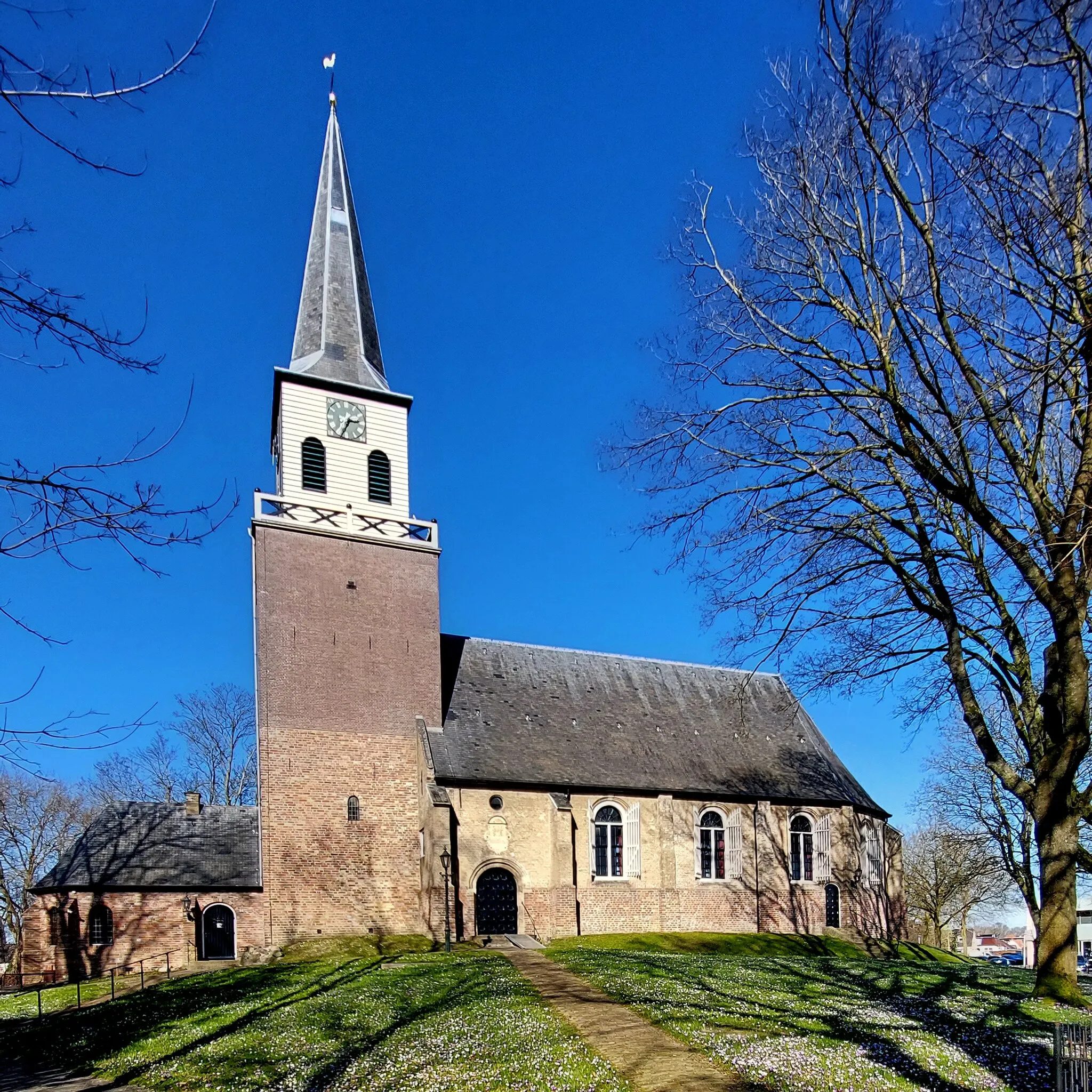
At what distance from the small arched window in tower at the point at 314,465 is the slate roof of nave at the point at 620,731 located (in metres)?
7.43

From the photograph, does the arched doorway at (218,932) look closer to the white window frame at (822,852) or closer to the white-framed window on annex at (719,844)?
the white-framed window on annex at (719,844)

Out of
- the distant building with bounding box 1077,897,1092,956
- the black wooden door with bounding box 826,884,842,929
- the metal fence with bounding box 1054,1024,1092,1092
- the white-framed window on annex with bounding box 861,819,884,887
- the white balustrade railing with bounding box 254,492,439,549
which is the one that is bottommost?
the distant building with bounding box 1077,897,1092,956

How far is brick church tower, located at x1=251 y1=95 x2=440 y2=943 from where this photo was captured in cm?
2339

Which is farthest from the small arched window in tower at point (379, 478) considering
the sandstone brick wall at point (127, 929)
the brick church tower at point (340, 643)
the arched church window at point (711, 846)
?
the arched church window at point (711, 846)

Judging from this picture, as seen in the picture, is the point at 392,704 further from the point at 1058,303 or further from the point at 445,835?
the point at 1058,303

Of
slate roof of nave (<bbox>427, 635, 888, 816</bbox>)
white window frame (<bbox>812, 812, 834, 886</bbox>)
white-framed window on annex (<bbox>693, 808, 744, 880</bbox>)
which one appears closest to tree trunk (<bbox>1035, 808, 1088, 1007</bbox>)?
slate roof of nave (<bbox>427, 635, 888, 816</bbox>)

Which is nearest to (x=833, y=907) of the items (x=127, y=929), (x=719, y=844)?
(x=719, y=844)

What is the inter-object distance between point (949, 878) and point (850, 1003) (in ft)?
120

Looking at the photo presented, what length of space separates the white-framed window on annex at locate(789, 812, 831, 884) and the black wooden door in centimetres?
48

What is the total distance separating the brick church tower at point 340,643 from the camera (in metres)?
23.4

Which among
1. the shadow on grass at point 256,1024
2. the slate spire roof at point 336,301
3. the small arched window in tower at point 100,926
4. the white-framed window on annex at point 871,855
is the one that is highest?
the slate spire roof at point 336,301

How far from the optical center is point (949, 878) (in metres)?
44.6

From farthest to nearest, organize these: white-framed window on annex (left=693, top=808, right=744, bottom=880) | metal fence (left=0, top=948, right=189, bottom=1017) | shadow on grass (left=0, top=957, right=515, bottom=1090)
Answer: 1. white-framed window on annex (left=693, top=808, right=744, bottom=880)
2. metal fence (left=0, top=948, right=189, bottom=1017)
3. shadow on grass (left=0, top=957, right=515, bottom=1090)

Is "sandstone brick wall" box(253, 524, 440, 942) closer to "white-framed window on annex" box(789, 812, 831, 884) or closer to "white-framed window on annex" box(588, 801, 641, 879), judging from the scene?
"white-framed window on annex" box(588, 801, 641, 879)
